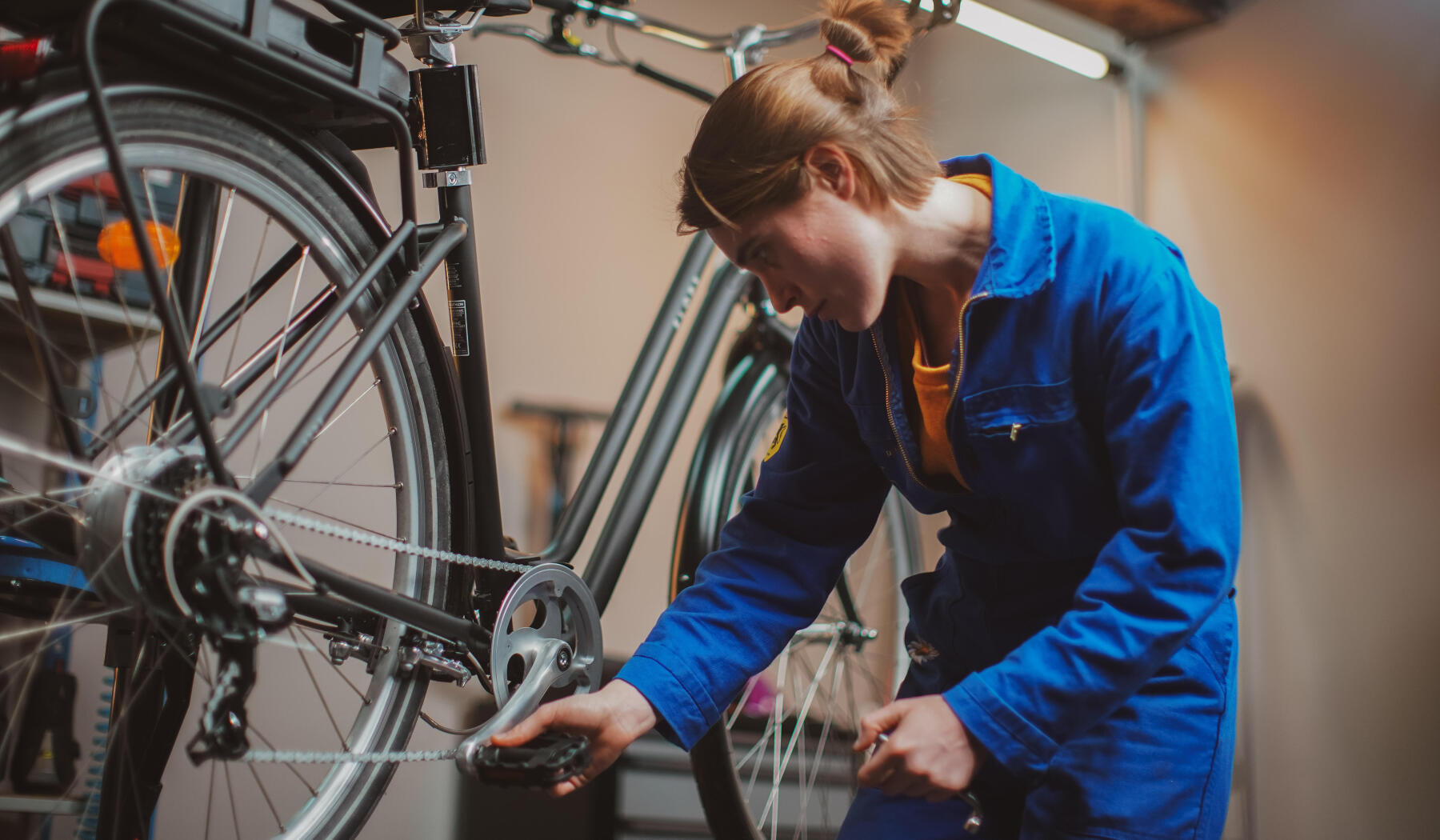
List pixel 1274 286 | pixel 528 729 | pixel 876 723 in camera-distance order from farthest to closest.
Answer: pixel 1274 286
pixel 528 729
pixel 876 723

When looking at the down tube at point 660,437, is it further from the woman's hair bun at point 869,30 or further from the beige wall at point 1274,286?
the beige wall at point 1274,286

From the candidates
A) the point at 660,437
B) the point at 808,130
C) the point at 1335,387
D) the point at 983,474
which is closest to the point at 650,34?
the point at 660,437

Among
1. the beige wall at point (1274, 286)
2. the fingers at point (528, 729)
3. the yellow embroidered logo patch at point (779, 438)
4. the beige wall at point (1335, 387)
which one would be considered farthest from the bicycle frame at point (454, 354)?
the beige wall at point (1335, 387)

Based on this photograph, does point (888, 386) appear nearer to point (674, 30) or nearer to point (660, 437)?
point (660, 437)

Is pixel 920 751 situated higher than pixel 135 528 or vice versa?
pixel 135 528

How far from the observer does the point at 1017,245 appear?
2.95 feet

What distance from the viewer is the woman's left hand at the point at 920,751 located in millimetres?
736

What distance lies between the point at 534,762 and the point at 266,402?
0.31 meters

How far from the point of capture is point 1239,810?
1842 mm

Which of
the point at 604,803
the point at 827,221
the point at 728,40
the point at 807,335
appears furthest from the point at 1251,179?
the point at 604,803

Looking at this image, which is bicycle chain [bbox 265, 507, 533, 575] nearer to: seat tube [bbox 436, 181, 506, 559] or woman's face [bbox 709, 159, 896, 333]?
seat tube [bbox 436, 181, 506, 559]

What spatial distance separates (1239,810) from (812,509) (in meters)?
1.24

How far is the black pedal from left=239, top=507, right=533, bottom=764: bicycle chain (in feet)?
0.13

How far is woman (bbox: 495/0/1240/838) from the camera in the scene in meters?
0.77
